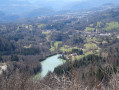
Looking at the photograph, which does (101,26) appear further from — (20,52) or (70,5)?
(70,5)

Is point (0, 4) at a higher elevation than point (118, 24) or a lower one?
higher

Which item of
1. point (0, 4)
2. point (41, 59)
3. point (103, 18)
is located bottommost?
point (41, 59)

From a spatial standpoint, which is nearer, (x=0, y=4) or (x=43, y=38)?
(x=43, y=38)

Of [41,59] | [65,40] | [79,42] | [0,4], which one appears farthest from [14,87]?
[0,4]

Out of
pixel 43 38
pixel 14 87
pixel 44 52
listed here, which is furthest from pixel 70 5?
pixel 14 87

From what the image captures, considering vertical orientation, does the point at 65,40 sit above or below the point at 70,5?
below

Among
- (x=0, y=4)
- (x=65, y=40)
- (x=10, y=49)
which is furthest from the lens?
(x=0, y=4)

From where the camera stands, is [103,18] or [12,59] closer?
[12,59]

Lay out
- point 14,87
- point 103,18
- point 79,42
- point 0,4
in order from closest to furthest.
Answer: point 14,87 < point 79,42 < point 103,18 < point 0,4

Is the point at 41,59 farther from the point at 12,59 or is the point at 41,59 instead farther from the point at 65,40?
the point at 65,40
